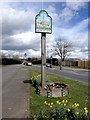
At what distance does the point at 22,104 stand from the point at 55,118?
324 cm

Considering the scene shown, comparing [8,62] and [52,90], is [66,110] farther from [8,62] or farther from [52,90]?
[8,62]

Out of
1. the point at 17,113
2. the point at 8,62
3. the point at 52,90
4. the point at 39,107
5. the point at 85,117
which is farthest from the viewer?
the point at 8,62

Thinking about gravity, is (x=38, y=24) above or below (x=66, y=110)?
above

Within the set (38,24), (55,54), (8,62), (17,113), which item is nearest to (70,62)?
(55,54)

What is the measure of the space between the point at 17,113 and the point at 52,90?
3503 millimetres

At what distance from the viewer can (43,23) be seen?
1384cm

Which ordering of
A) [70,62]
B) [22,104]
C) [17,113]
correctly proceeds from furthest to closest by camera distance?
[70,62] < [22,104] < [17,113]

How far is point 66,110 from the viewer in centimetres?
683

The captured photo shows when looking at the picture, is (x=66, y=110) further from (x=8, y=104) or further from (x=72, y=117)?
(x=8, y=104)

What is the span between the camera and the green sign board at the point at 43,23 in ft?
45.0

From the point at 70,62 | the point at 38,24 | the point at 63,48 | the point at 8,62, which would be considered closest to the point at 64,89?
the point at 38,24

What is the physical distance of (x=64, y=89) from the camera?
11.9 meters

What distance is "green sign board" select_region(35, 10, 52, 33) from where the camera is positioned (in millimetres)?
13719

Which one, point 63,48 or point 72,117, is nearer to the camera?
point 72,117
